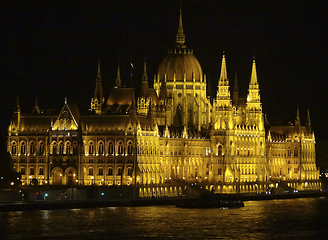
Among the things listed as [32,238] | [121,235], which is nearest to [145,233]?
[121,235]

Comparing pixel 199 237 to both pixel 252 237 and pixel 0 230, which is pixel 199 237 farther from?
pixel 0 230

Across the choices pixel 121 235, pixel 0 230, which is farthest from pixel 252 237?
pixel 0 230

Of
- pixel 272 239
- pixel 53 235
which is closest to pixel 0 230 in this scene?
pixel 53 235

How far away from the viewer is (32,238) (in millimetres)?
192625

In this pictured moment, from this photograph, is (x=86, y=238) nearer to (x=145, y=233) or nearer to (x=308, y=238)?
(x=145, y=233)

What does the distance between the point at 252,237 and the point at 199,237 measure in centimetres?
719

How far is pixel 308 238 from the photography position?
197375mm

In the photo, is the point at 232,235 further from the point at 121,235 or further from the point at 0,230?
the point at 0,230

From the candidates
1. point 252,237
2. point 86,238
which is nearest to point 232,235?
point 252,237

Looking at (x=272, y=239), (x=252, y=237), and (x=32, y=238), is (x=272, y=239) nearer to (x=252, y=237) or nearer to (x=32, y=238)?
(x=252, y=237)

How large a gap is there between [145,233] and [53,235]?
12.5 m

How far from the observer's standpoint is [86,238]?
635 feet

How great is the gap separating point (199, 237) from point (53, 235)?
61.7 feet

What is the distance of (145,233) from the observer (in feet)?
655
